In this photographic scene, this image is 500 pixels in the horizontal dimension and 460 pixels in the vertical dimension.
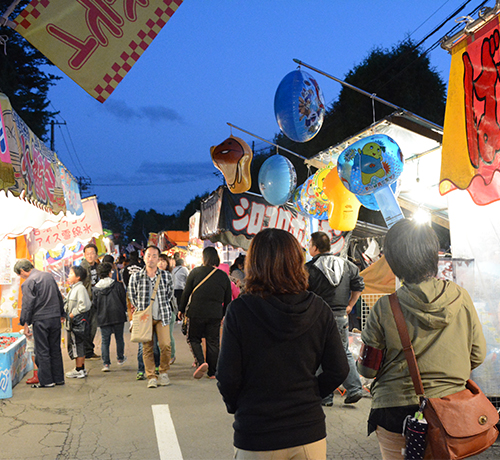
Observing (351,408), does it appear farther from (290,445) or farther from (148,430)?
(290,445)

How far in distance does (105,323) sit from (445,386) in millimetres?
7466

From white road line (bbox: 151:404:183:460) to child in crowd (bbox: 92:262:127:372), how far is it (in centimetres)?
284

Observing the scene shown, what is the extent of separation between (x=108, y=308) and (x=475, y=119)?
6.86m

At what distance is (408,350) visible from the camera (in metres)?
2.41

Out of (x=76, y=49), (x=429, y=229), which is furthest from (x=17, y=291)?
(x=429, y=229)

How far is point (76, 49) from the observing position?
142 inches

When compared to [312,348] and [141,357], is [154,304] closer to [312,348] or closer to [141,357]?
[141,357]

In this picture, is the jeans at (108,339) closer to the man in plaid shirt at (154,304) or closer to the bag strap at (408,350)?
the man in plaid shirt at (154,304)

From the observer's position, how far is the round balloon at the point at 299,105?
798 cm

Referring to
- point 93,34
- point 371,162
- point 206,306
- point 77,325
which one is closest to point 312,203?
point 206,306

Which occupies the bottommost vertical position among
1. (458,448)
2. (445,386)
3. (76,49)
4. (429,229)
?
(458,448)

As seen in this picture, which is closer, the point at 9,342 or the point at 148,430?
the point at 148,430

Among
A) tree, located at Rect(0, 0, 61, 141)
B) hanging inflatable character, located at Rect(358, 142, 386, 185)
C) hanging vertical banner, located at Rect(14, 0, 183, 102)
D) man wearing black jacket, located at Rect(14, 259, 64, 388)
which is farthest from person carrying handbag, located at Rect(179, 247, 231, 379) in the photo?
tree, located at Rect(0, 0, 61, 141)

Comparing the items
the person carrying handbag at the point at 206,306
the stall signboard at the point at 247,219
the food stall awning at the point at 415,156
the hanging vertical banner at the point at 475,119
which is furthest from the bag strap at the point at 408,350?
the stall signboard at the point at 247,219
